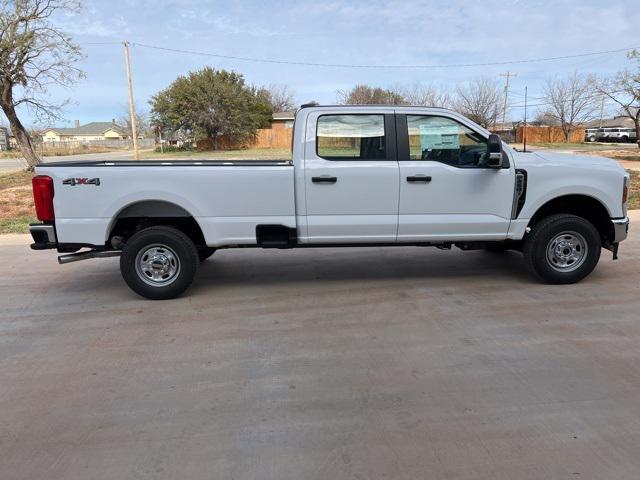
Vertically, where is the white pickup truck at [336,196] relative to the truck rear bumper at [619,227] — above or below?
above

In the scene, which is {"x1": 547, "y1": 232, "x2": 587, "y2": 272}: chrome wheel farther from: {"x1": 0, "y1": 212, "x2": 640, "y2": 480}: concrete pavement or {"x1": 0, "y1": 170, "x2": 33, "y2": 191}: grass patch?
{"x1": 0, "y1": 170, "x2": 33, "y2": 191}: grass patch

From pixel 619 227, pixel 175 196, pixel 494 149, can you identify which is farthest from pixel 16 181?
pixel 619 227

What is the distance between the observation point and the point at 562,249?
19.4 ft

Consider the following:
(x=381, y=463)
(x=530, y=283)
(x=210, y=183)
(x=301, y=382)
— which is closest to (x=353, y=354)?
(x=301, y=382)

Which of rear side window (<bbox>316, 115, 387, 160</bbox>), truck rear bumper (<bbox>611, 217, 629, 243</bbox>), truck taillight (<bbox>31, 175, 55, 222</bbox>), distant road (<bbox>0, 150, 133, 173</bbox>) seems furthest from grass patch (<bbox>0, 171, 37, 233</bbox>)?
truck rear bumper (<bbox>611, 217, 629, 243</bbox>)

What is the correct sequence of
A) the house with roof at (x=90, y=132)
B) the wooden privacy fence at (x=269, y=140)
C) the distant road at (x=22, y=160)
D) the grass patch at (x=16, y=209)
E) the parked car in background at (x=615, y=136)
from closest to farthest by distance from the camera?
the grass patch at (x=16, y=209) → the distant road at (x=22, y=160) → the wooden privacy fence at (x=269, y=140) → the parked car in background at (x=615, y=136) → the house with roof at (x=90, y=132)

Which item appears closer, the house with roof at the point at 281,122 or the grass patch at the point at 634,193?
the grass patch at the point at 634,193

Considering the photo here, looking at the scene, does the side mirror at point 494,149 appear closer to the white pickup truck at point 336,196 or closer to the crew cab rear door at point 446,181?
the white pickup truck at point 336,196

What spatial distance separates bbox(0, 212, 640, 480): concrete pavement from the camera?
2869mm

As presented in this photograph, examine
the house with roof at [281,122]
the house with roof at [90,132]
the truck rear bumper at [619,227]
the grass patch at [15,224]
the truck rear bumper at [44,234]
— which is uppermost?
the house with roof at [90,132]

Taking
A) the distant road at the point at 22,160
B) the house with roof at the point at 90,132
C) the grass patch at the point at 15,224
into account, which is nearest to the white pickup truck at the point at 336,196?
the grass patch at the point at 15,224

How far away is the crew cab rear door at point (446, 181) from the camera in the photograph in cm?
561

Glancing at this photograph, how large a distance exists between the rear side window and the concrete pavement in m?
1.52

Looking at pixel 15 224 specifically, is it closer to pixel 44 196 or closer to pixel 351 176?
pixel 44 196
